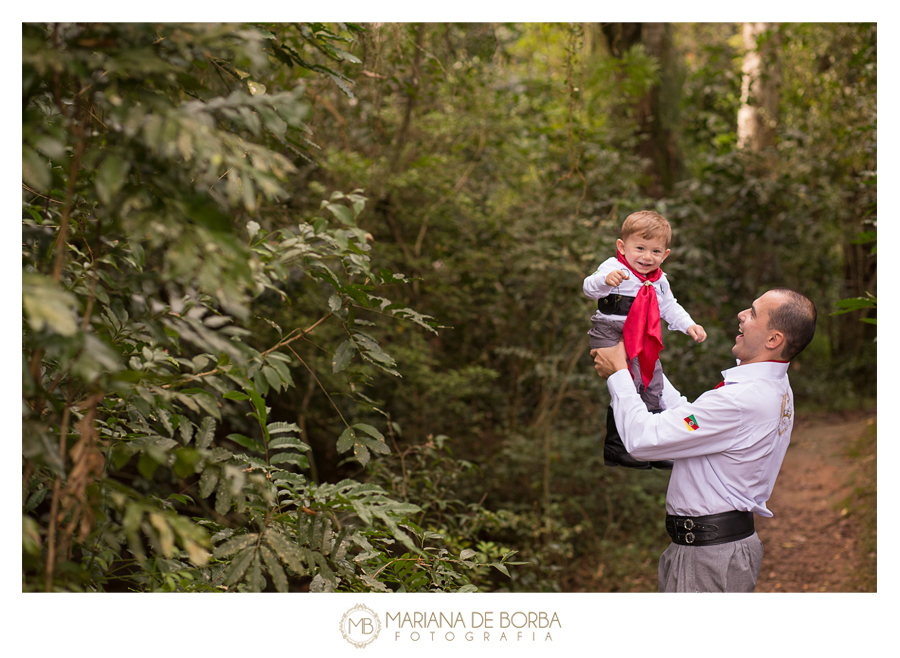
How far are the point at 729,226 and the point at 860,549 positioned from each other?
121 inches

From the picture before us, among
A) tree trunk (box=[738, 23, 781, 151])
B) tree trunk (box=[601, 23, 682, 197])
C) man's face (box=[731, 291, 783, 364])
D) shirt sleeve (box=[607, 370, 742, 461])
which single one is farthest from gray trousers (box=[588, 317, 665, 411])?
tree trunk (box=[738, 23, 781, 151])

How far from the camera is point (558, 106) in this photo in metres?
5.84

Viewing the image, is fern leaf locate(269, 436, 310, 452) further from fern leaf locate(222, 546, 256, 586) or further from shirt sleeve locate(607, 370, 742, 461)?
shirt sleeve locate(607, 370, 742, 461)

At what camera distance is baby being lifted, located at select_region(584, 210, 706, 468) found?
165 cm

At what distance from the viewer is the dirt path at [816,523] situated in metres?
4.34

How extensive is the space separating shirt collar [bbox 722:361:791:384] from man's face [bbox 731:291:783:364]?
0.8 inches

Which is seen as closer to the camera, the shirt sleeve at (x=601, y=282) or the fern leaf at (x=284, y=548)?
the fern leaf at (x=284, y=548)
